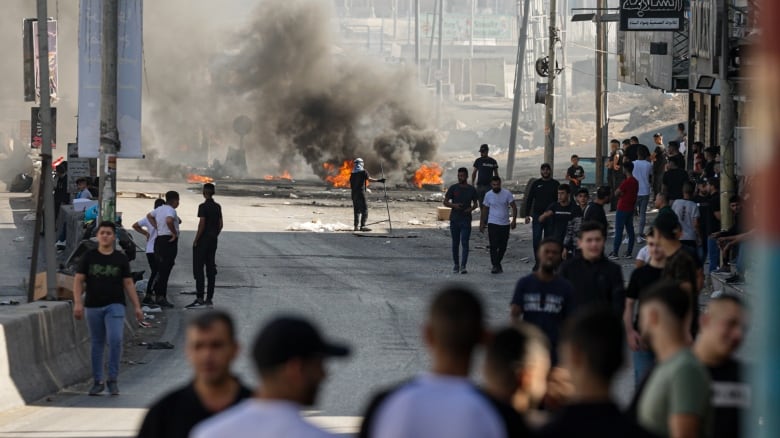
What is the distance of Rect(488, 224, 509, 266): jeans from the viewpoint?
2164 cm

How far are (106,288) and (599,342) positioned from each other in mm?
8224

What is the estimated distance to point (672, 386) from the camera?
5195mm

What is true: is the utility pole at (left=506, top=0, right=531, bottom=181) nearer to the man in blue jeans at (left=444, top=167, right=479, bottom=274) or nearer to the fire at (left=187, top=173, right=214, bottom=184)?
the fire at (left=187, top=173, right=214, bottom=184)

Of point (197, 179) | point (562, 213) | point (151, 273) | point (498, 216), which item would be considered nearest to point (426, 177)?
point (197, 179)

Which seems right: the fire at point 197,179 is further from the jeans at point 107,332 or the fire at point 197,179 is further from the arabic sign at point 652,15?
the jeans at point 107,332

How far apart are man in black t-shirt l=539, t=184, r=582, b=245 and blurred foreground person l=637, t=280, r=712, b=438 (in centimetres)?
1434

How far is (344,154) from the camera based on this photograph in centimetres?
5622

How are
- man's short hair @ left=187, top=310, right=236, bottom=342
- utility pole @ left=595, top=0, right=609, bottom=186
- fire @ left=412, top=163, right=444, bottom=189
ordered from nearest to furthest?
man's short hair @ left=187, top=310, right=236, bottom=342 < utility pole @ left=595, top=0, right=609, bottom=186 < fire @ left=412, top=163, right=444, bottom=189

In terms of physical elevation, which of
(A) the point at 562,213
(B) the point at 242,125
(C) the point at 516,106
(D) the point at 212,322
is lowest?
(A) the point at 562,213

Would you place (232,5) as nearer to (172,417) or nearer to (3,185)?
(3,185)

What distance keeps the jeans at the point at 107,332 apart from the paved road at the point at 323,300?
0.30m

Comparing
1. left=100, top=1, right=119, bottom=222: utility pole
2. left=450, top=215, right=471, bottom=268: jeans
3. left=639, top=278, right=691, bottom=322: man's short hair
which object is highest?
left=100, top=1, right=119, bottom=222: utility pole

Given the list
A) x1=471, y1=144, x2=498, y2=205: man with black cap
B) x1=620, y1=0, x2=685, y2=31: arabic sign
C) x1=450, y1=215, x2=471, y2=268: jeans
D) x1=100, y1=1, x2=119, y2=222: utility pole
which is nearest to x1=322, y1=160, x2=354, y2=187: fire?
x1=471, y1=144, x2=498, y2=205: man with black cap

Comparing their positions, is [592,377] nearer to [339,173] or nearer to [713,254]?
[713,254]
